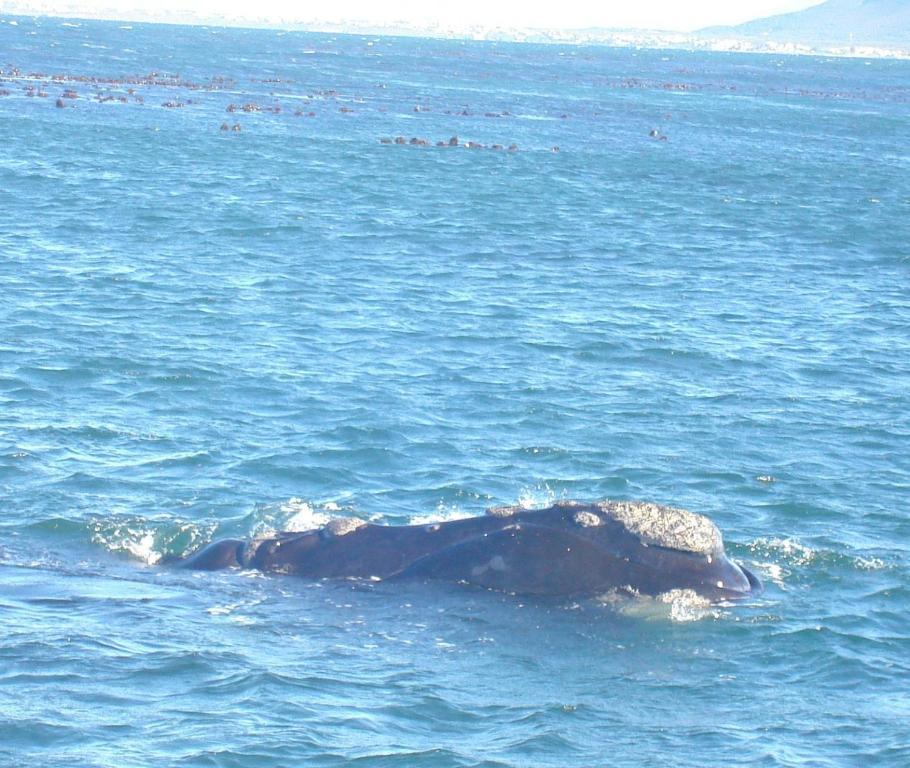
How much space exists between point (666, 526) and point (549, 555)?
109 centimetres

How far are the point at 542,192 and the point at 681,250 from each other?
12758 millimetres

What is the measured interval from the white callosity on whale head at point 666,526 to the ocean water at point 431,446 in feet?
1.90

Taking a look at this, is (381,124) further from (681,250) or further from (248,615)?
(248,615)

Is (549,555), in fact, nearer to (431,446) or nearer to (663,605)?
(663,605)

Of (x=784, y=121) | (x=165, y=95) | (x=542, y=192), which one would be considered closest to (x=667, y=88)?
(x=784, y=121)

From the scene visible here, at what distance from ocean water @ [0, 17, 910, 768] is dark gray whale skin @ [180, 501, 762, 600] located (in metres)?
0.26

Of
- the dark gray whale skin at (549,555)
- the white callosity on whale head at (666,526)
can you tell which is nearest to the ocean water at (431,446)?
the dark gray whale skin at (549,555)

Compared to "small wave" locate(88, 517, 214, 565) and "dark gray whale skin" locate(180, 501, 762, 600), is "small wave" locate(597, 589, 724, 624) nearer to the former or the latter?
"dark gray whale skin" locate(180, 501, 762, 600)

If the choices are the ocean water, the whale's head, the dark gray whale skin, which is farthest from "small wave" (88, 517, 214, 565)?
the whale's head

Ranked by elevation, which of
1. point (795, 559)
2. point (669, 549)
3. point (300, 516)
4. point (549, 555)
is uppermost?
point (669, 549)

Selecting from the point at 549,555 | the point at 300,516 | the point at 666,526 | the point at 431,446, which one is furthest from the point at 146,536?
the point at 666,526

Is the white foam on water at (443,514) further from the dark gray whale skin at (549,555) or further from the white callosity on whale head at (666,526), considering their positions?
the white callosity on whale head at (666,526)

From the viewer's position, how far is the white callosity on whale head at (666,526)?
43.9ft

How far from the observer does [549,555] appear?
13.6 metres
